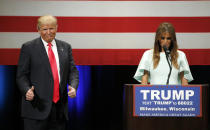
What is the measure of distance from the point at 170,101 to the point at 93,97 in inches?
54.7

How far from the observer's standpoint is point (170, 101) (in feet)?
5.71

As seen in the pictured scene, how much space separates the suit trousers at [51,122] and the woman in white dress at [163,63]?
0.59 m

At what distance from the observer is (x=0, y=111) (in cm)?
313

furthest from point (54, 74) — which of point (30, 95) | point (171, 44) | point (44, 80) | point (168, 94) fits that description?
point (171, 44)

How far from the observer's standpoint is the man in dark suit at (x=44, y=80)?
1892 mm

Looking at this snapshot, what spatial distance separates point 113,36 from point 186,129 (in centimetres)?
135

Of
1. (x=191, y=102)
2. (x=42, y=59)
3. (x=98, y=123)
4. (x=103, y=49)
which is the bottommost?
(x=98, y=123)

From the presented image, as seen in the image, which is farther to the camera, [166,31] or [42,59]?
[166,31]

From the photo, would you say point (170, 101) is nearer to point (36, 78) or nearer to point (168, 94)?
point (168, 94)

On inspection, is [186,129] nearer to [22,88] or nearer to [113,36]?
[22,88]

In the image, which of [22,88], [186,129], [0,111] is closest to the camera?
[186,129]

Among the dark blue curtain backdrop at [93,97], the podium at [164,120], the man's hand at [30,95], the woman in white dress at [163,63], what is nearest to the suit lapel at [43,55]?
the man's hand at [30,95]

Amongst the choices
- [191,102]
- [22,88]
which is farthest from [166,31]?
[22,88]

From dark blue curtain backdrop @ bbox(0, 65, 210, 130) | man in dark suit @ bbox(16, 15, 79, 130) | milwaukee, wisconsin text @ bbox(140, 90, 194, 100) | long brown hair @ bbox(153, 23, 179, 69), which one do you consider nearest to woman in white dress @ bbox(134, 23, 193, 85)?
long brown hair @ bbox(153, 23, 179, 69)
